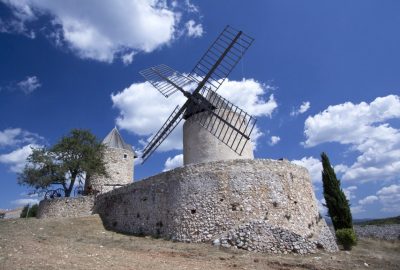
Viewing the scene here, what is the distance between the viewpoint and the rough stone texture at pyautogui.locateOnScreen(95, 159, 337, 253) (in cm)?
1345

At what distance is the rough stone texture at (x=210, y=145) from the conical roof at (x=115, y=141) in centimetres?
1088

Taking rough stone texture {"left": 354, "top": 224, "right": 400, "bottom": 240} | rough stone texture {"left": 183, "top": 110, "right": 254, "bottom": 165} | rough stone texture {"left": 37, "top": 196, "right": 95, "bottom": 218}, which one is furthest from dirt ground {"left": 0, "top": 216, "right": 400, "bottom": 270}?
rough stone texture {"left": 354, "top": 224, "right": 400, "bottom": 240}

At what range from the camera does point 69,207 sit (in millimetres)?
21281

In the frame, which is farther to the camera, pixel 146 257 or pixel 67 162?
pixel 67 162

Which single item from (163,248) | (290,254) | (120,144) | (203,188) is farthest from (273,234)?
(120,144)

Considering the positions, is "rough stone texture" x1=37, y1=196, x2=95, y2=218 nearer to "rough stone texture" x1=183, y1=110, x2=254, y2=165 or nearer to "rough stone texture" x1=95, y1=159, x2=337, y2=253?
"rough stone texture" x1=95, y1=159, x2=337, y2=253

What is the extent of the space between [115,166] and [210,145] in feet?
37.4

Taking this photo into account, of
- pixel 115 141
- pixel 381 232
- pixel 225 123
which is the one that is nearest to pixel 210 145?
pixel 225 123

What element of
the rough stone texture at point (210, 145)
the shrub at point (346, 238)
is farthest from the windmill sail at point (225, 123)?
→ the shrub at point (346, 238)

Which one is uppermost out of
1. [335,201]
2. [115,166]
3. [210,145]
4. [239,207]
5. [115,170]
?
[115,166]

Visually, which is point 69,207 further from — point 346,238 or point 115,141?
point 346,238

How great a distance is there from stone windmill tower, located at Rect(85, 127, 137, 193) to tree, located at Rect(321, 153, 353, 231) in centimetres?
1485

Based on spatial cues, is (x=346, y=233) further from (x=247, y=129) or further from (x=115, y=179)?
(x=115, y=179)

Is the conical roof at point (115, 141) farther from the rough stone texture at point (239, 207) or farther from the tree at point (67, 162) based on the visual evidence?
the rough stone texture at point (239, 207)
